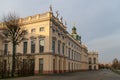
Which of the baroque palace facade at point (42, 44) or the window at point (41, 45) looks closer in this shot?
the baroque palace facade at point (42, 44)

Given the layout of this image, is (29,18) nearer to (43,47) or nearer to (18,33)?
(43,47)

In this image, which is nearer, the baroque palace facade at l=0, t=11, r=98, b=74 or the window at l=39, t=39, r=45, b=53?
the baroque palace facade at l=0, t=11, r=98, b=74

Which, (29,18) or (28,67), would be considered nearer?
(28,67)

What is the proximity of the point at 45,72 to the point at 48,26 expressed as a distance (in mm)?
10345

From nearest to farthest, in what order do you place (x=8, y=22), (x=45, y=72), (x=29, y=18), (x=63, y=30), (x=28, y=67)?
(x=8, y=22) < (x=28, y=67) < (x=45, y=72) < (x=29, y=18) < (x=63, y=30)

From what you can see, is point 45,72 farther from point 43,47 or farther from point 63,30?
point 63,30

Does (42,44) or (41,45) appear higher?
(42,44)

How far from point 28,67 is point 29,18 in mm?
13426

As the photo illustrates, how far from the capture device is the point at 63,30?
63.2m


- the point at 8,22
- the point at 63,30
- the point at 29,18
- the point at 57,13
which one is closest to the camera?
the point at 8,22

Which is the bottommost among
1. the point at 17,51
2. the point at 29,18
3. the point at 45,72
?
the point at 45,72

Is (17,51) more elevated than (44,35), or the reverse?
(44,35)

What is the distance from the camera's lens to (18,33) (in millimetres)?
44000

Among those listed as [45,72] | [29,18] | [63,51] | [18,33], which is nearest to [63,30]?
[63,51]
